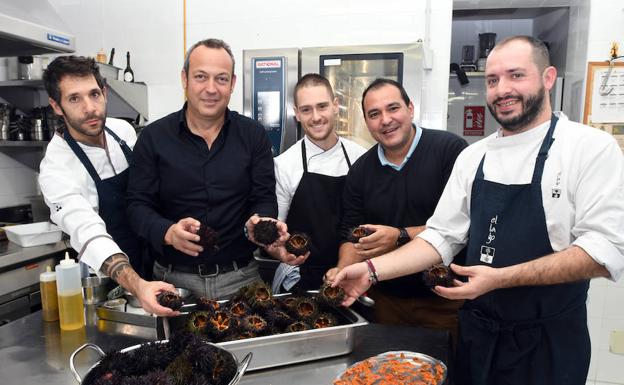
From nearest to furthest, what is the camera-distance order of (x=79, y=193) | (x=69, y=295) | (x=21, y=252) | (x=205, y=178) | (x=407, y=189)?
(x=69, y=295) → (x=79, y=193) → (x=205, y=178) → (x=407, y=189) → (x=21, y=252)

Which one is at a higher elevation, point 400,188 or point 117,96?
point 117,96

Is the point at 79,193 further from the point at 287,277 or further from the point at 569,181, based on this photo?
the point at 569,181

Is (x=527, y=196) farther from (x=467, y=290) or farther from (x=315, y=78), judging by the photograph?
(x=315, y=78)

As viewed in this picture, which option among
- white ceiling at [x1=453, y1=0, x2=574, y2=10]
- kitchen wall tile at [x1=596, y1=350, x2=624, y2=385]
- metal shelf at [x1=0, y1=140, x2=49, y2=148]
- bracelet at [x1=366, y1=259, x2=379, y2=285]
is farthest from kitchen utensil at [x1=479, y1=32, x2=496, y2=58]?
metal shelf at [x1=0, y1=140, x2=49, y2=148]

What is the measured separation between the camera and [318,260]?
2.57 m

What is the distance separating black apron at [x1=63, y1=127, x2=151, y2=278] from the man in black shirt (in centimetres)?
12

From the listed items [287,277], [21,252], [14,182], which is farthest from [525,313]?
[14,182]

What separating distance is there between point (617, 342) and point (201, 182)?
3.39 metres

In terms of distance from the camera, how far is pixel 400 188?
2291 millimetres

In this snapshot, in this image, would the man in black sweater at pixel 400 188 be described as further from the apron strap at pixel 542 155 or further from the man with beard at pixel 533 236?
the apron strap at pixel 542 155

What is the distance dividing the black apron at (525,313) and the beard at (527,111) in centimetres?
8

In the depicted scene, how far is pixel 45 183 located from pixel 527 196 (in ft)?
6.34

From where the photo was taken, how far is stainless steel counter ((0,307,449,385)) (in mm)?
1360

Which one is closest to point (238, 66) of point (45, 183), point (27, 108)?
point (27, 108)
